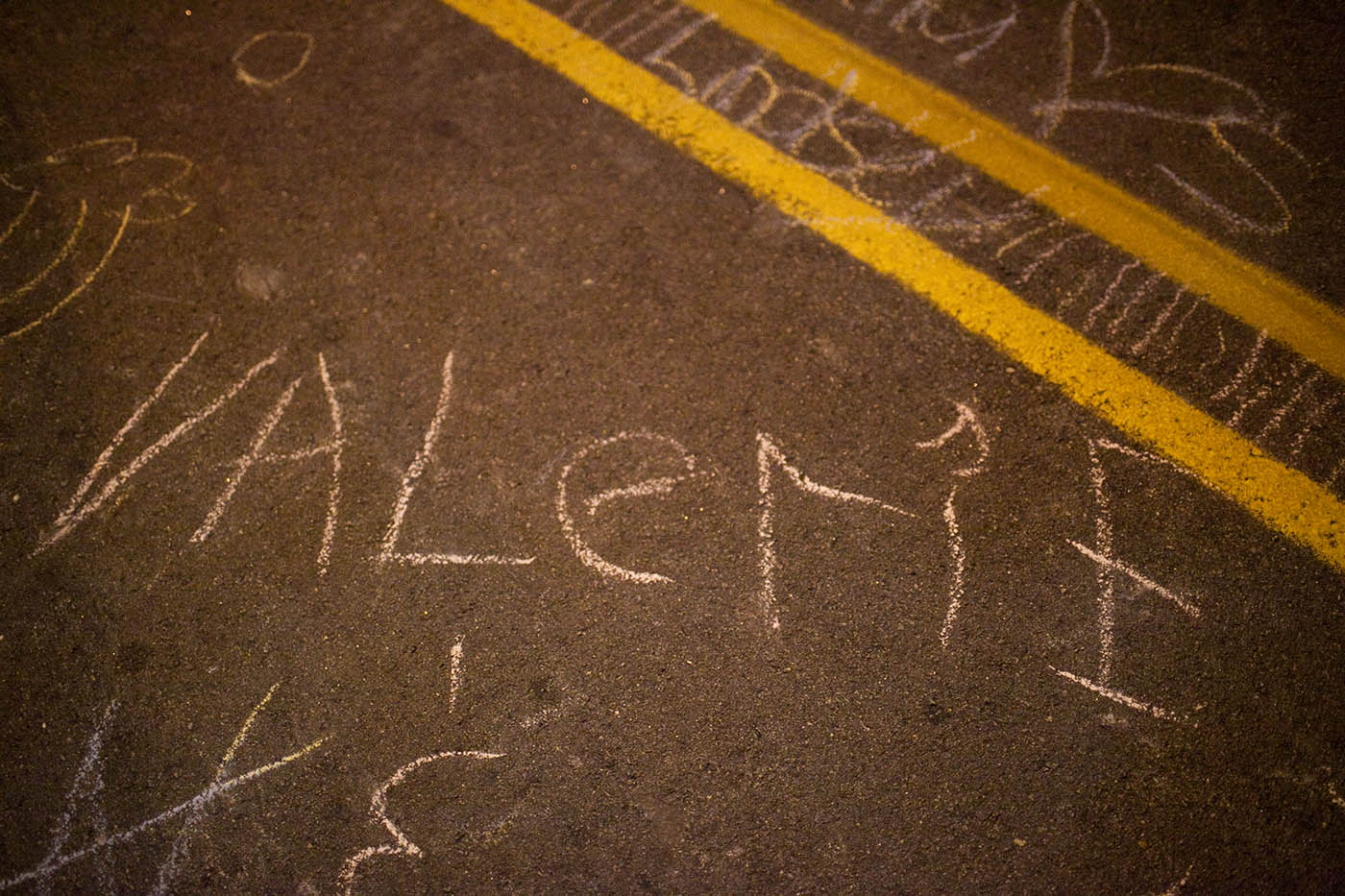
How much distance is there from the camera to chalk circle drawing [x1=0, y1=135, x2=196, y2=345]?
2.72m

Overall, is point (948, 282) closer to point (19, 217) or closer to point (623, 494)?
point (623, 494)

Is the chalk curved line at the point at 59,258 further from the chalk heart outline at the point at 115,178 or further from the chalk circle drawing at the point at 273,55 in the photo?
the chalk circle drawing at the point at 273,55

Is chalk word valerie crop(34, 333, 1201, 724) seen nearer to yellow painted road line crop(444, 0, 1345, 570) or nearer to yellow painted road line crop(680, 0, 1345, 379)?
yellow painted road line crop(444, 0, 1345, 570)

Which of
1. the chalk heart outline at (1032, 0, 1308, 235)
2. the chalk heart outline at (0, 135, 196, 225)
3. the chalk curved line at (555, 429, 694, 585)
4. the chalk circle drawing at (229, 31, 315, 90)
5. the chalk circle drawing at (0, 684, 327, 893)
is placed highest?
the chalk heart outline at (1032, 0, 1308, 235)

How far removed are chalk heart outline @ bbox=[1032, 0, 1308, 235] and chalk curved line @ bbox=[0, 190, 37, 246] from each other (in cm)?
356

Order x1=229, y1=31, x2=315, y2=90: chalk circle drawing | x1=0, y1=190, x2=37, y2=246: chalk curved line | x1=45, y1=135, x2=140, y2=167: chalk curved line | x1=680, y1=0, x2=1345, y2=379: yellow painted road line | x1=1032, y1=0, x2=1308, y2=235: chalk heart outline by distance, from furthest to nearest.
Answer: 1. x1=229, y1=31, x2=315, y2=90: chalk circle drawing
2. x1=45, y1=135, x2=140, y2=167: chalk curved line
3. x1=0, y1=190, x2=37, y2=246: chalk curved line
4. x1=1032, y1=0, x2=1308, y2=235: chalk heart outline
5. x1=680, y1=0, x2=1345, y2=379: yellow painted road line

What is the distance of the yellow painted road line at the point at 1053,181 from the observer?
2482mm

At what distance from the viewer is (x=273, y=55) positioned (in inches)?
120

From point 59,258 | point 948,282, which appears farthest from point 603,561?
point 59,258

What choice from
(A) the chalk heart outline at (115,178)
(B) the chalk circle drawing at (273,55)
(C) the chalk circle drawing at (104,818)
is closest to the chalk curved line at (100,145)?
(A) the chalk heart outline at (115,178)

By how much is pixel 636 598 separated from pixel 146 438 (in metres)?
1.64

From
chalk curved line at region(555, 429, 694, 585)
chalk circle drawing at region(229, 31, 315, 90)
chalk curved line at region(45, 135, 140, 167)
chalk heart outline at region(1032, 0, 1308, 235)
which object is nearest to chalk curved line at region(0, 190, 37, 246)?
chalk curved line at region(45, 135, 140, 167)

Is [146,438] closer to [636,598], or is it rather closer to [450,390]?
[450,390]

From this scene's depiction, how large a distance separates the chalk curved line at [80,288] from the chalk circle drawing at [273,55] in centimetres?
68
